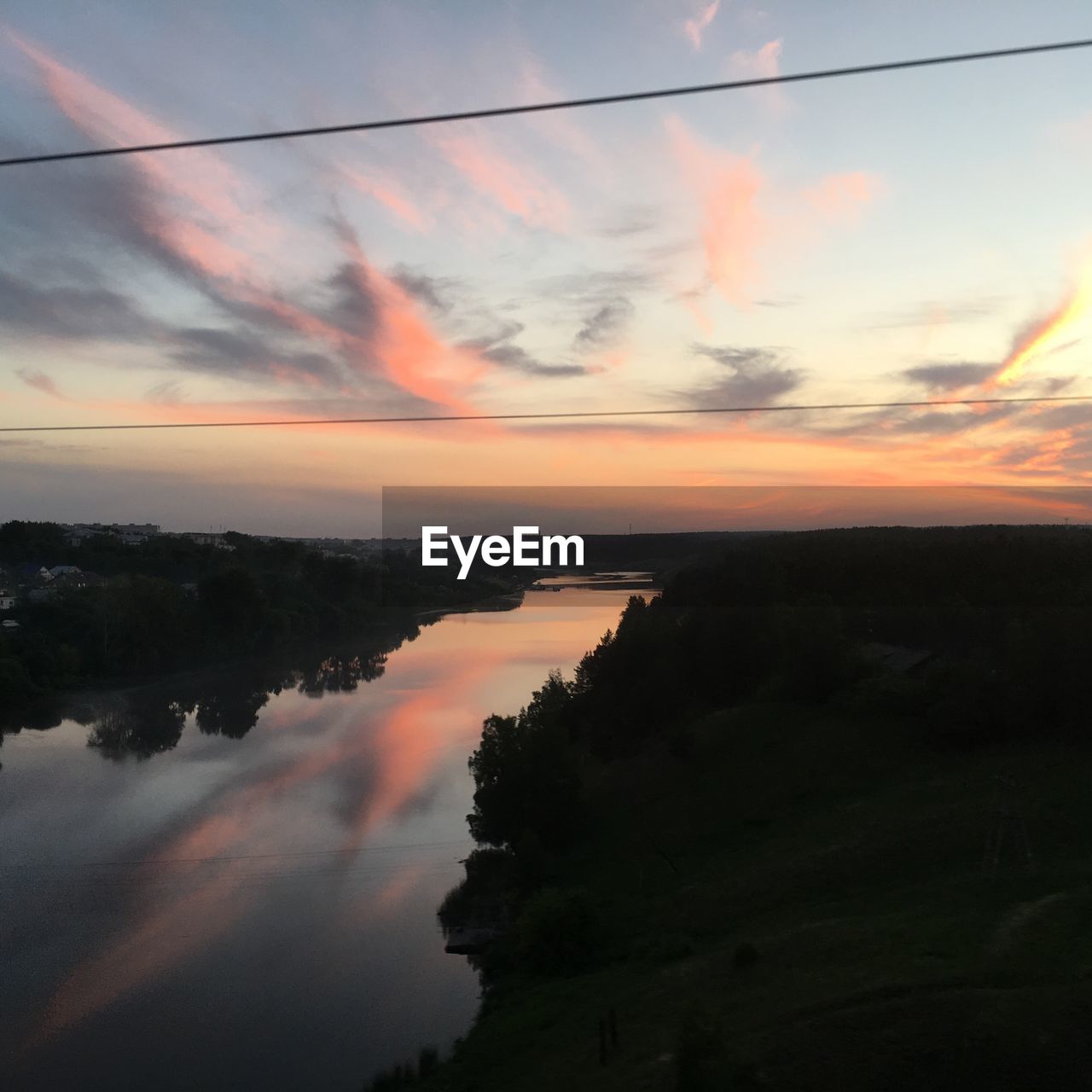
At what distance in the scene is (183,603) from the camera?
28094 mm

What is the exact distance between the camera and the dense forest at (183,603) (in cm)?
2397

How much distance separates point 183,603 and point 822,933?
81.6ft

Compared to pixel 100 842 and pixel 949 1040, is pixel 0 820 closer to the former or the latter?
pixel 100 842

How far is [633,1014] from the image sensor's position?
6.72 meters

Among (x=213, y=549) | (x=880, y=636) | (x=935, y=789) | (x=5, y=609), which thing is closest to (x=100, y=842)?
(x=935, y=789)

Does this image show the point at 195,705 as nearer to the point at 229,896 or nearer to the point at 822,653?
the point at 229,896

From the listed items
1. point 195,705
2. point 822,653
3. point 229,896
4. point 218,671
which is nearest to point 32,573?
point 218,671

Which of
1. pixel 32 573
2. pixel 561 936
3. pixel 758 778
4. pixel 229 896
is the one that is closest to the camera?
pixel 561 936

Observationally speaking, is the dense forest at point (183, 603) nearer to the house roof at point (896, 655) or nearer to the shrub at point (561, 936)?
the shrub at point (561, 936)

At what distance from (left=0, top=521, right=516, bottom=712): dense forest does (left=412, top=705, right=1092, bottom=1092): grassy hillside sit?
53.5ft

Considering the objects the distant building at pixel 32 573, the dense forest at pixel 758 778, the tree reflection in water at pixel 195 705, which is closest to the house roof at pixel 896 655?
the dense forest at pixel 758 778

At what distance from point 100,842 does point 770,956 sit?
376 inches

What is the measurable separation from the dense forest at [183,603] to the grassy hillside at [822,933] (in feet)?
53.5

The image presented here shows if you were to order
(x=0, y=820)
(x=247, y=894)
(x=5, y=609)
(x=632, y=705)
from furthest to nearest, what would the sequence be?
(x=5, y=609), (x=632, y=705), (x=0, y=820), (x=247, y=894)
